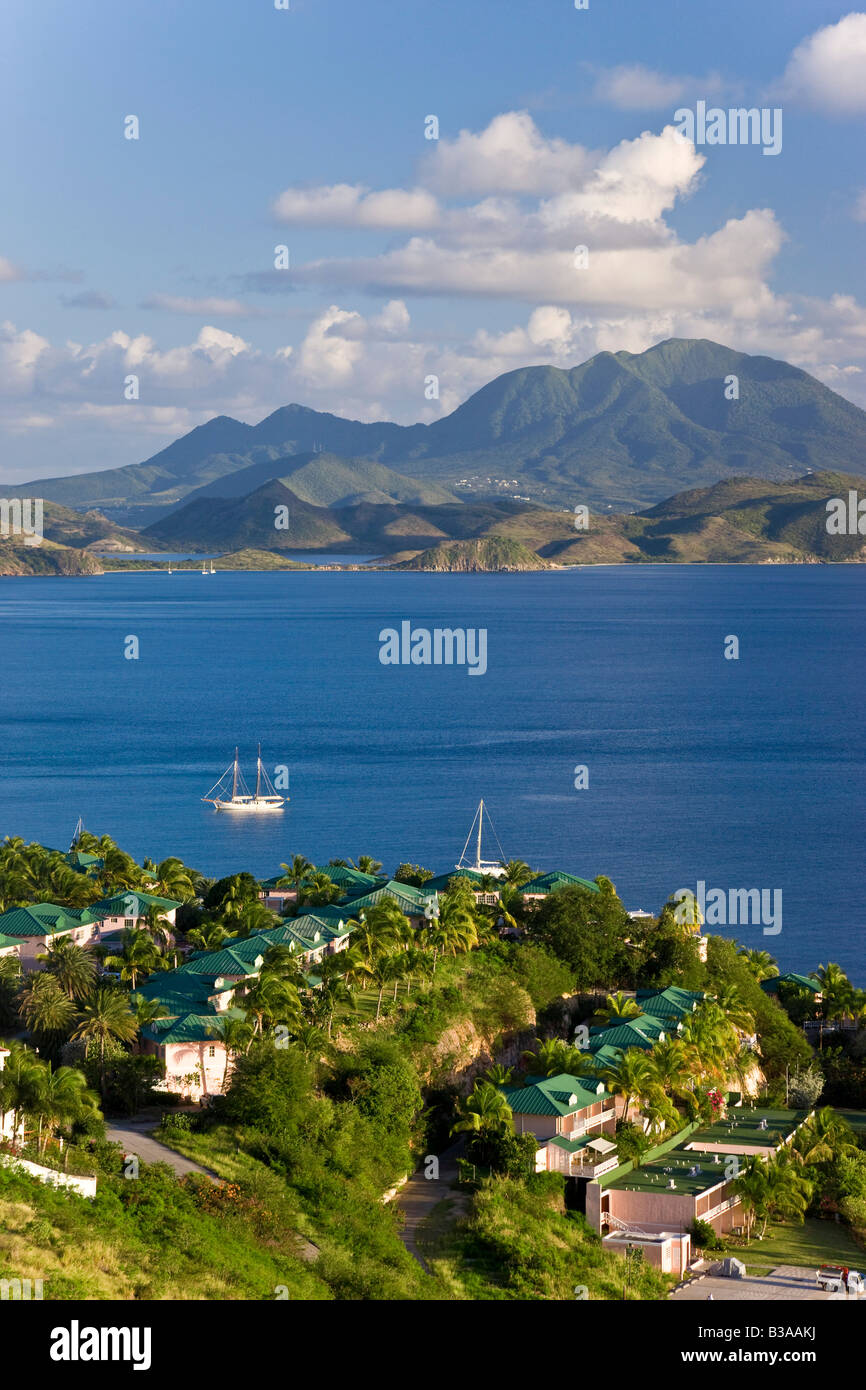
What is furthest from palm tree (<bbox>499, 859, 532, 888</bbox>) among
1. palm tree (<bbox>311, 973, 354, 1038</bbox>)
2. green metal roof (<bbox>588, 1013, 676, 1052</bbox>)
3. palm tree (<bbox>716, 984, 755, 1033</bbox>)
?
palm tree (<bbox>311, 973, 354, 1038</bbox>)

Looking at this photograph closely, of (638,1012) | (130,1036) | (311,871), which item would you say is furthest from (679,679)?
(130,1036)

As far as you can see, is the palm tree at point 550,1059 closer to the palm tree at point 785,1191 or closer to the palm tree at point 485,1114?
the palm tree at point 485,1114

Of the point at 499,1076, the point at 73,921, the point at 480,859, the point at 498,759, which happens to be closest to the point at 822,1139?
the point at 499,1076

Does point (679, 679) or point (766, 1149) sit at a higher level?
point (679, 679)

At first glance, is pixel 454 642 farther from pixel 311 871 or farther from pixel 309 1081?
pixel 309 1081

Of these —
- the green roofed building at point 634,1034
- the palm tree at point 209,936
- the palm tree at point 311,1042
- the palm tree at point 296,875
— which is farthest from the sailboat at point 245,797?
the palm tree at point 311,1042
